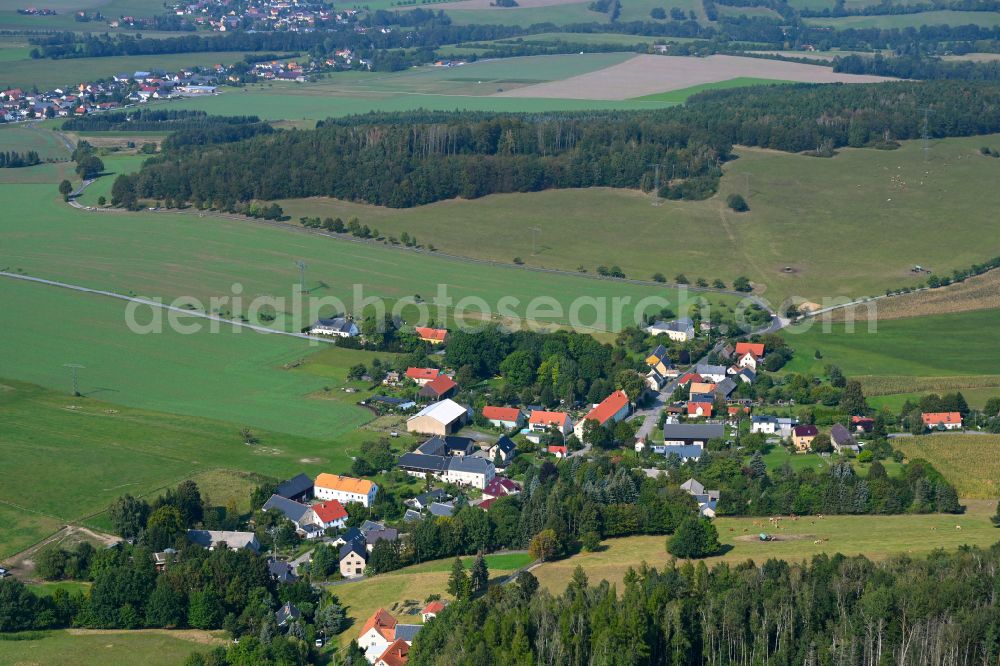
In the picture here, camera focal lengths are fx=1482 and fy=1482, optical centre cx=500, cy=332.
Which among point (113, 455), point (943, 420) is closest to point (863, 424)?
point (943, 420)

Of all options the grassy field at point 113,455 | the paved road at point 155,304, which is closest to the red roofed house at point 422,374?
the grassy field at point 113,455

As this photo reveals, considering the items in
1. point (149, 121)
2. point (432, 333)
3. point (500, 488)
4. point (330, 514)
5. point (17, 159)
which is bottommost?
point (500, 488)

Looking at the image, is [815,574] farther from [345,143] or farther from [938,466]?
[345,143]

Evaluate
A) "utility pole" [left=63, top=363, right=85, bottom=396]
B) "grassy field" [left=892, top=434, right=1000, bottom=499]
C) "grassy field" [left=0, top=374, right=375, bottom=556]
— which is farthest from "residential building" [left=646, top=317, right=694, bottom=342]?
"utility pole" [left=63, top=363, right=85, bottom=396]

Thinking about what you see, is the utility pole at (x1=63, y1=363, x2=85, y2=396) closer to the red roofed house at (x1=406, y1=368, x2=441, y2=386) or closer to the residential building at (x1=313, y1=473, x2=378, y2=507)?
the red roofed house at (x1=406, y1=368, x2=441, y2=386)

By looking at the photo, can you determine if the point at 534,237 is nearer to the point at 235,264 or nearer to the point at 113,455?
the point at 235,264

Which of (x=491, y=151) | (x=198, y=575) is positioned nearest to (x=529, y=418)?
(x=198, y=575)

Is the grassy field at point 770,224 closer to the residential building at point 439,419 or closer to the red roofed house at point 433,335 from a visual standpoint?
the red roofed house at point 433,335
